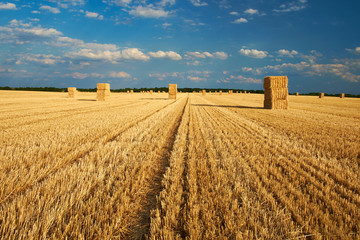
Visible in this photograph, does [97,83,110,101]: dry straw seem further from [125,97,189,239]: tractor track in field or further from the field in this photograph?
[125,97,189,239]: tractor track in field

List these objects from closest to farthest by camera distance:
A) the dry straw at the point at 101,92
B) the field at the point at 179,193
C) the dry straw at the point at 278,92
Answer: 1. the field at the point at 179,193
2. the dry straw at the point at 278,92
3. the dry straw at the point at 101,92

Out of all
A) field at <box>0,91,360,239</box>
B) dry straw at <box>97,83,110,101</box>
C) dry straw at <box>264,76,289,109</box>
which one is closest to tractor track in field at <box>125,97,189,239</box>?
field at <box>0,91,360,239</box>

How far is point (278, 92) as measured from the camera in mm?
15617

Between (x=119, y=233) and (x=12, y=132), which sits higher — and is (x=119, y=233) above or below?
below

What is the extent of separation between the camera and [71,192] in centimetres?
227

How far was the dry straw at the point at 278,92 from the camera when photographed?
1549cm

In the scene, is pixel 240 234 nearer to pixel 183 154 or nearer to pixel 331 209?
pixel 331 209

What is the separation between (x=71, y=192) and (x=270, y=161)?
10.9 feet

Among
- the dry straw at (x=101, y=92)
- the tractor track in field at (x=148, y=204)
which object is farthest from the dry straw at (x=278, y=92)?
the dry straw at (x=101, y=92)

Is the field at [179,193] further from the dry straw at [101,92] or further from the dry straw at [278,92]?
the dry straw at [101,92]

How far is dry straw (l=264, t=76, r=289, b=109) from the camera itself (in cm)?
1549

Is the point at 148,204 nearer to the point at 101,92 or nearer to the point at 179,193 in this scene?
the point at 179,193

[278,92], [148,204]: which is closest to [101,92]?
[278,92]

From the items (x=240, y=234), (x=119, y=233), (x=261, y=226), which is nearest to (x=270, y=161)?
(x=261, y=226)
